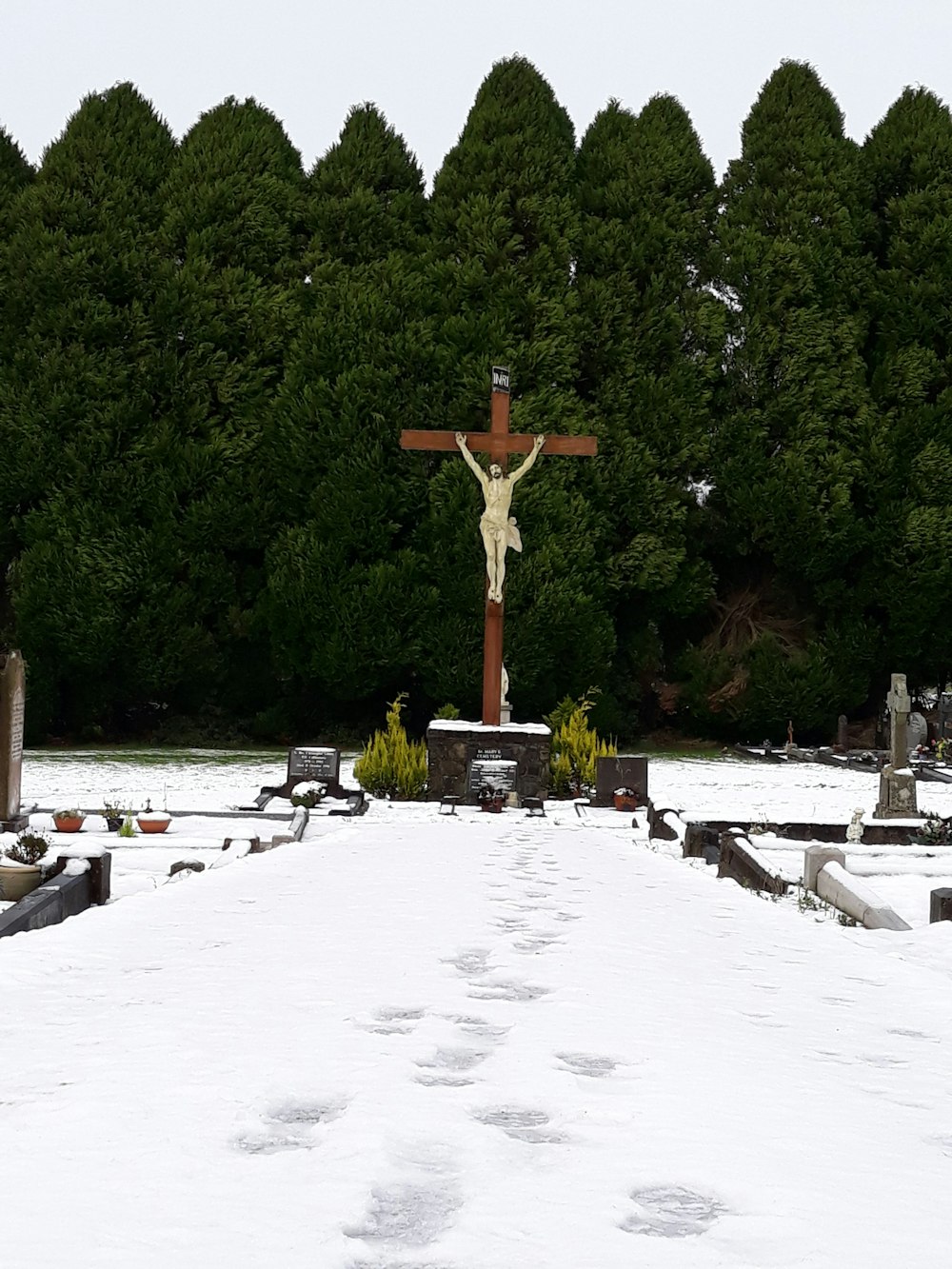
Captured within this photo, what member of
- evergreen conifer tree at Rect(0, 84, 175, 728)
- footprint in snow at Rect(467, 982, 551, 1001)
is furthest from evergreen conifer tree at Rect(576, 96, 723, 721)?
footprint in snow at Rect(467, 982, 551, 1001)

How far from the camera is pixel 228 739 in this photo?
22.4 meters

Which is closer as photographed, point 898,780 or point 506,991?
point 506,991

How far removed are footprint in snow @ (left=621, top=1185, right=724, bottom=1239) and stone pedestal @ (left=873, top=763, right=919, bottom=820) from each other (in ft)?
34.3

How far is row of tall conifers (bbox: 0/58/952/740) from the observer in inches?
849

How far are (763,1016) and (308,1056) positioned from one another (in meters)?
1.72

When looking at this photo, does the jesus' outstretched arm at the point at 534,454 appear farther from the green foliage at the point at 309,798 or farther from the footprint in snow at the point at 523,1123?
the footprint in snow at the point at 523,1123

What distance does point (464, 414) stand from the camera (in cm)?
2230

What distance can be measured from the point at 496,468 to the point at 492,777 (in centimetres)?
398

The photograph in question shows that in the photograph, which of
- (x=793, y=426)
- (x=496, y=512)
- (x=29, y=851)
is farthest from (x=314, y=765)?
(x=793, y=426)

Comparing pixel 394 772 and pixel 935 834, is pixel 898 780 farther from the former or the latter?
pixel 394 772

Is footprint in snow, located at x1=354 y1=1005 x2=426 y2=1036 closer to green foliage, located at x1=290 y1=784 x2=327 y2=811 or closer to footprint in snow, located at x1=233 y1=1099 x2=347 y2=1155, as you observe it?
footprint in snow, located at x1=233 y1=1099 x2=347 y2=1155

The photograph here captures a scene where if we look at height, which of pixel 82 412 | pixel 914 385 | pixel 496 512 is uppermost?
pixel 914 385

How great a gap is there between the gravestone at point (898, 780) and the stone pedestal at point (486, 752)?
158 inches

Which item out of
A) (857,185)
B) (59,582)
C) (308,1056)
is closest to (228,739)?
(59,582)
